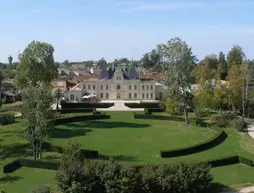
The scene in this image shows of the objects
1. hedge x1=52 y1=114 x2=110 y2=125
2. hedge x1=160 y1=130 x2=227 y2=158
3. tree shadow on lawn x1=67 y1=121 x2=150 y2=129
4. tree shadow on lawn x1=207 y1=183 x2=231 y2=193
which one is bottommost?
tree shadow on lawn x1=207 y1=183 x2=231 y2=193

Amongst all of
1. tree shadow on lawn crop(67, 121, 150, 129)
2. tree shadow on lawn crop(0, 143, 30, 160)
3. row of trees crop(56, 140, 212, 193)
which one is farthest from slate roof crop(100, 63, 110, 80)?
row of trees crop(56, 140, 212, 193)

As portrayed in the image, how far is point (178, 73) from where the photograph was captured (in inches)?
2055

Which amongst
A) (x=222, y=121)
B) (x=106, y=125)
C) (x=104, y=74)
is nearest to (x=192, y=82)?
(x=222, y=121)

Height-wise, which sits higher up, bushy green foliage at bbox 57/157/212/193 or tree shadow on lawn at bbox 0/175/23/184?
bushy green foliage at bbox 57/157/212/193

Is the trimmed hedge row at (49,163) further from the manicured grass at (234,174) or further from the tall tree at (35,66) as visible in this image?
the tall tree at (35,66)

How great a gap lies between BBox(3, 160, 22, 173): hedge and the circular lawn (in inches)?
323

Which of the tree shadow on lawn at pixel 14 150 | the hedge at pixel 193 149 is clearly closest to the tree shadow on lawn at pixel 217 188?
the hedge at pixel 193 149

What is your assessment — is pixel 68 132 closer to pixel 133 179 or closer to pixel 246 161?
pixel 246 161

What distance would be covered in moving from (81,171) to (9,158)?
12.1m

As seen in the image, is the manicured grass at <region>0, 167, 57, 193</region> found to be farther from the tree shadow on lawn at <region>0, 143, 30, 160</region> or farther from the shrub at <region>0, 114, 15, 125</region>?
the shrub at <region>0, 114, 15, 125</region>

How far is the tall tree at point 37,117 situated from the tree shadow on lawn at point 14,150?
81.7 inches

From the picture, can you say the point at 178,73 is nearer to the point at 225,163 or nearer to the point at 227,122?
the point at 227,122

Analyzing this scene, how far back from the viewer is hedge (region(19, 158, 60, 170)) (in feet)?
97.9

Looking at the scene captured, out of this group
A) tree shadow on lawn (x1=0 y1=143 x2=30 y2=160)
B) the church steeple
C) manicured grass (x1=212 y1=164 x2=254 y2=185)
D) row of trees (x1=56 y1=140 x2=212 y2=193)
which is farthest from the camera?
the church steeple
